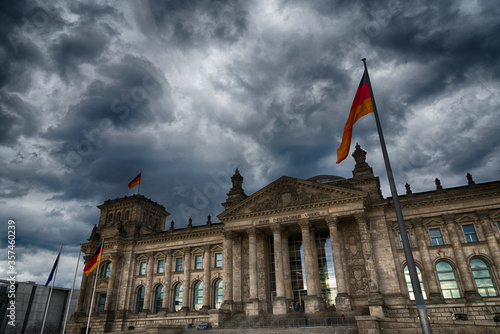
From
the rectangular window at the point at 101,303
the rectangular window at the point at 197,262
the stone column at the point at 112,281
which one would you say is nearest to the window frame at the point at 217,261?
the rectangular window at the point at 197,262

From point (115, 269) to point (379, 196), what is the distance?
3844 centimetres

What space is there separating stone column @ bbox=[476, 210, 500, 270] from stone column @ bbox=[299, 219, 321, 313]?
17.1 m

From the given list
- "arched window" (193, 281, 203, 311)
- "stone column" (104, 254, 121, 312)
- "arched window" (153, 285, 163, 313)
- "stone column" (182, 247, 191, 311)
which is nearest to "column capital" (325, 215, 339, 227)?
"arched window" (193, 281, 203, 311)

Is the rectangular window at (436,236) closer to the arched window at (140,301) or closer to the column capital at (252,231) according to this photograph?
the column capital at (252,231)

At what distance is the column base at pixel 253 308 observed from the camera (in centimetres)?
3484

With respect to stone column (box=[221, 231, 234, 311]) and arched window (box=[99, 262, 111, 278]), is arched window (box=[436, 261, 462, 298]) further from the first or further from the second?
arched window (box=[99, 262, 111, 278])

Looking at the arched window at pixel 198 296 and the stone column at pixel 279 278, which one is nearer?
the stone column at pixel 279 278

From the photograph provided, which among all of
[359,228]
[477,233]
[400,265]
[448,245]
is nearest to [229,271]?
[359,228]

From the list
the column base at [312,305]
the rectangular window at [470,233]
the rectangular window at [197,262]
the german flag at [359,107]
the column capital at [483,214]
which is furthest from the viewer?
the rectangular window at [197,262]

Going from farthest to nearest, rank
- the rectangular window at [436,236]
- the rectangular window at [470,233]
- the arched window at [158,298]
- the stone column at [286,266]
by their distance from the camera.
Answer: the arched window at [158,298] < the stone column at [286,266] < the rectangular window at [436,236] < the rectangular window at [470,233]

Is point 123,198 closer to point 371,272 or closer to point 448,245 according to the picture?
point 371,272

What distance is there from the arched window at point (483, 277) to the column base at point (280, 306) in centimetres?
1865

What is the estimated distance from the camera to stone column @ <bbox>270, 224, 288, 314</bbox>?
33781mm

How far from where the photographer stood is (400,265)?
34719 millimetres
